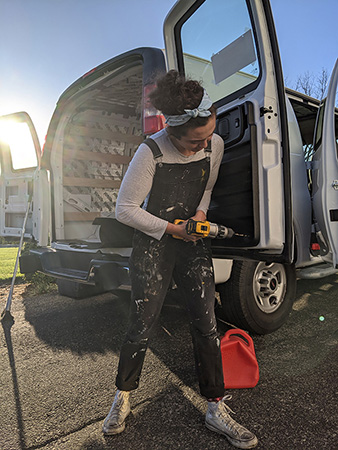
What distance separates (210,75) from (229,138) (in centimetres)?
72

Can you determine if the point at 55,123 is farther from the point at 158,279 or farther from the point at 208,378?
the point at 208,378

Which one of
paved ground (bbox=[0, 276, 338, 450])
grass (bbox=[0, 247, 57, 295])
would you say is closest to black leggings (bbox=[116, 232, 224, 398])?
paved ground (bbox=[0, 276, 338, 450])

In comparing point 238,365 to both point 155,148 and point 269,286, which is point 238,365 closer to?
point 269,286

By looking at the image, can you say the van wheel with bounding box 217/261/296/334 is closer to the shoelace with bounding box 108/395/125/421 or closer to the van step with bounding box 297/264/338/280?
the van step with bounding box 297/264/338/280

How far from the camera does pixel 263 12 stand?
7.18 ft

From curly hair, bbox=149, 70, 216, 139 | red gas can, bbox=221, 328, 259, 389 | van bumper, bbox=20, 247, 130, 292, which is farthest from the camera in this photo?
van bumper, bbox=20, 247, 130, 292

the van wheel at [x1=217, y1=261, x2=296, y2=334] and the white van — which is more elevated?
the white van

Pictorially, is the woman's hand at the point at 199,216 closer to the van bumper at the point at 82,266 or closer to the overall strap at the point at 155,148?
the overall strap at the point at 155,148

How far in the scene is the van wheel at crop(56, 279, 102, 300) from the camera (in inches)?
121

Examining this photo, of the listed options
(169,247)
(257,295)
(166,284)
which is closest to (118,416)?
(166,284)

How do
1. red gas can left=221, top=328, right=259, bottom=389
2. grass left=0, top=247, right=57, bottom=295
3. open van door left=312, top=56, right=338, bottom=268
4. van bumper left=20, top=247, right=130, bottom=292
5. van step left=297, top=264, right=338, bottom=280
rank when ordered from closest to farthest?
red gas can left=221, top=328, right=259, bottom=389 < van bumper left=20, top=247, right=130, bottom=292 < open van door left=312, top=56, right=338, bottom=268 < van step left=297, top=264, right=338, bottom=280 < grass left=0, top=247, right=57, bottom=295

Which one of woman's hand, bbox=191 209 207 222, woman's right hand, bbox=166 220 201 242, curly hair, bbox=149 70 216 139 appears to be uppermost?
curly hair, bbox=149 70 216 139

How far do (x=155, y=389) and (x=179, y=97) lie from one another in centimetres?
181

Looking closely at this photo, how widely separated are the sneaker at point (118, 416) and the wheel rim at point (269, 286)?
4.86 ft
